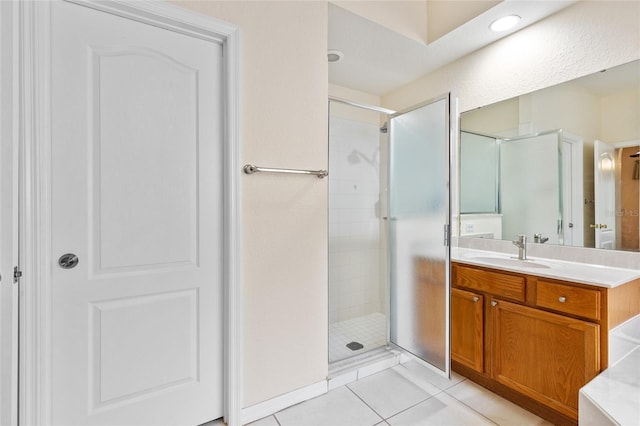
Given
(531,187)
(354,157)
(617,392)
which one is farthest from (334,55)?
(617,392)

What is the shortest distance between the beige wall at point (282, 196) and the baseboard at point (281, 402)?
0.03 metres

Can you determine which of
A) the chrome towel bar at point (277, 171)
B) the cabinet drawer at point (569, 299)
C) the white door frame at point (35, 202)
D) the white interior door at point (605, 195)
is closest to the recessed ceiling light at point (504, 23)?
the white interior door at point (605, 195)

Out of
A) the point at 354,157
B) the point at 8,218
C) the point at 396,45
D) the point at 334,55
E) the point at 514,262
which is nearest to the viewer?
the point at 8,218

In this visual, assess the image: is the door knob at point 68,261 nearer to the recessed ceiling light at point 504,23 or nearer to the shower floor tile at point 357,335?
the shower floor tile at point 357,335

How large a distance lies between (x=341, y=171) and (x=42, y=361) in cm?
227

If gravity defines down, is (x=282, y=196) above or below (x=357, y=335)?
above

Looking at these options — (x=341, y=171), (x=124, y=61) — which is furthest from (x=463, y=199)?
(x=124, y=61)

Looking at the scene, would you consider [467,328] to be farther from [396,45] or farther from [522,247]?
[396,45]

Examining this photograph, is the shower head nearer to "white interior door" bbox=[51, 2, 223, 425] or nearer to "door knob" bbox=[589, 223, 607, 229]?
"white interior door" bbox=[51, 2, 223, 425]

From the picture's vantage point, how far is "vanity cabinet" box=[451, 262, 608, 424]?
140 cm

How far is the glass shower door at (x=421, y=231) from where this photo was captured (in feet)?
6.10

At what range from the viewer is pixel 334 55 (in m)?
2.37

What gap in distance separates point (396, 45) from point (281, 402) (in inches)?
97.0

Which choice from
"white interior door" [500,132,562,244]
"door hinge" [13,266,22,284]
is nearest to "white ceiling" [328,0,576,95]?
"white interior door" [500,132,562,244]
